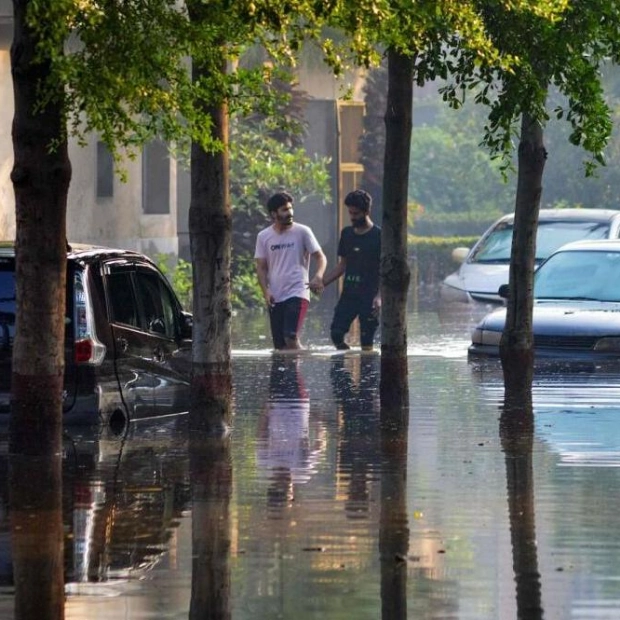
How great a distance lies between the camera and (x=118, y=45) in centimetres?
1116

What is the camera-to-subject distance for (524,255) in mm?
18844

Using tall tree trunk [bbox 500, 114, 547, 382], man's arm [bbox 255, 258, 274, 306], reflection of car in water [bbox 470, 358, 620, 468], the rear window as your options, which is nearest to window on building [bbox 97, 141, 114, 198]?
man's arm [bbox 255, 258, 274, 306]

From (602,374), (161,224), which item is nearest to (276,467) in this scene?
(602,374)

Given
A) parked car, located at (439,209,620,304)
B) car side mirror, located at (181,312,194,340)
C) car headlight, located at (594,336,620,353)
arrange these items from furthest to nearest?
parked car, located at (439,209,620,304)
car headlight, located at (594,336,620,353)
car side mirror, located at (181,312,194,340)

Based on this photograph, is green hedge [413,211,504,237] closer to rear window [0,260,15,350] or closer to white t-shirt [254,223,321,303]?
white t-shirt [254,223,321,303]

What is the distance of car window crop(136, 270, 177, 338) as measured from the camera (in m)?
14.2

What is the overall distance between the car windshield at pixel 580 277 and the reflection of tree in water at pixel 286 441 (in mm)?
3399

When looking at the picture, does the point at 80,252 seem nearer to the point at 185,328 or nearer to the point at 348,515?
the point at 185,328

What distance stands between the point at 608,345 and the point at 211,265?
645 centimetres

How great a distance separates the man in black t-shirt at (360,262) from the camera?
20.3 m

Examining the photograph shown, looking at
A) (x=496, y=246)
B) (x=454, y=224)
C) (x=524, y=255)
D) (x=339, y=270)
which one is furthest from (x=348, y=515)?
(x=454, y=224)

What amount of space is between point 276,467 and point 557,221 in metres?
17.4

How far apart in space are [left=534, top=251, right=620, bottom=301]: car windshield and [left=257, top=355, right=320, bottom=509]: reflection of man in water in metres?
3.30

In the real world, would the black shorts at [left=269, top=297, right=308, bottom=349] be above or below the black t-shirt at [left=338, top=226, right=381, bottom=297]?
below
